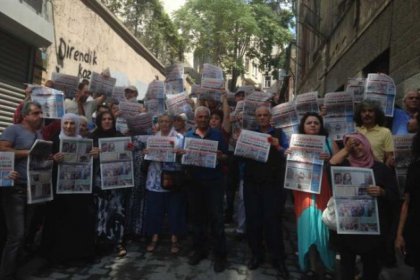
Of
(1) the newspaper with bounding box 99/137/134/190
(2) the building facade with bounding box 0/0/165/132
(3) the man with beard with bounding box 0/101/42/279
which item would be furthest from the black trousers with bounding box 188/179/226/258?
(2) the building facade with bounding box 0/0/165/132

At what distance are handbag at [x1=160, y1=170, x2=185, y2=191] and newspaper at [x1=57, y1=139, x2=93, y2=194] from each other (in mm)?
965

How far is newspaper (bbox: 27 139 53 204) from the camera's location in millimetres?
4262

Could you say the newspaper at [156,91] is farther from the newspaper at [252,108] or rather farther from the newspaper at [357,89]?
the newspaper at [357,89]

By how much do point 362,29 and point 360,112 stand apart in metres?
5.43

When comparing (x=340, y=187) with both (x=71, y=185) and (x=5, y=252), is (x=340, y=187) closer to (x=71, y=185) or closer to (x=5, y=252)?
(x=71, y=185)

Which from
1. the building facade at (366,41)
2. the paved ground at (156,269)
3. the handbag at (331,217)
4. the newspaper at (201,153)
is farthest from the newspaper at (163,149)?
the building facade at (366,41)

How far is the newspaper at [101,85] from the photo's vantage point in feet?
22.3

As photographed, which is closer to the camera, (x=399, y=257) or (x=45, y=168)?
(x=45, y=168)

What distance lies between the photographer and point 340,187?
360 cm

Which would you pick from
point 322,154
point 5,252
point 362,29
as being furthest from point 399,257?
point 362,29

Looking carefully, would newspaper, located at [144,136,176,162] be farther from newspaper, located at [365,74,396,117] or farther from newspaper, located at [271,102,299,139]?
newspaper, located at [365,74,396,117]

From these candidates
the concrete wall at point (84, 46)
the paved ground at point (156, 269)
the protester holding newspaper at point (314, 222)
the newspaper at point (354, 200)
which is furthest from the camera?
the concrete wall at point (84, 46)

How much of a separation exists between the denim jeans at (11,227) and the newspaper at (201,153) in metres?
1.79

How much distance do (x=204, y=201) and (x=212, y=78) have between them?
2350 mm
